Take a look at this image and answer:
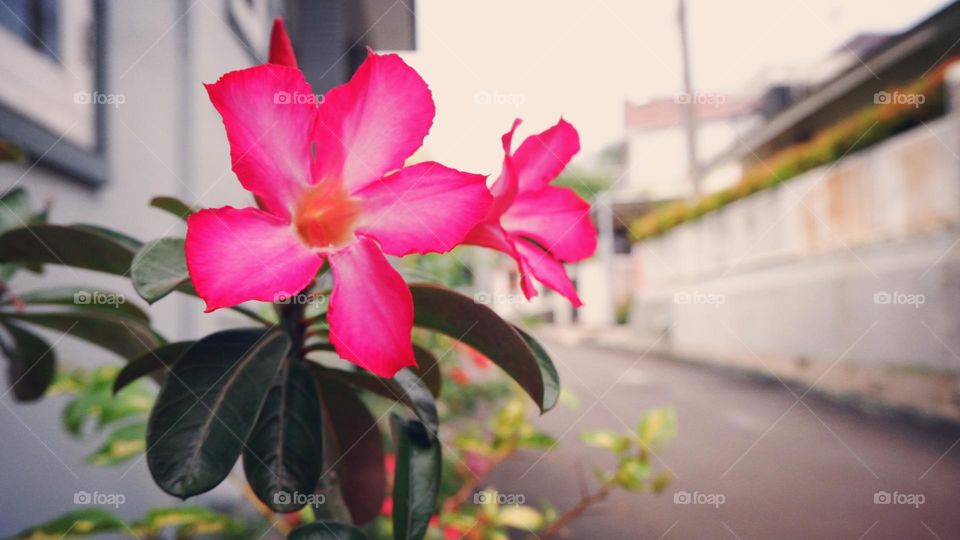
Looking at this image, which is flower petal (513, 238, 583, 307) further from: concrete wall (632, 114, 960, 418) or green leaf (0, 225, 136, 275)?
concrete wall (632, 114, 960, 418)

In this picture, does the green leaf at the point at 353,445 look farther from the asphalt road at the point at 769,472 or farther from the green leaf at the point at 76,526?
the asphalt road at the point at 769,472

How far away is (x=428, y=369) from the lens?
0.64 meters

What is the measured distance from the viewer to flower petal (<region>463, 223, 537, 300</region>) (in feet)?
1.55

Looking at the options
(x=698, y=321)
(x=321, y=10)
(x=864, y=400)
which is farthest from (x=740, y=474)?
(x=698, y=321)

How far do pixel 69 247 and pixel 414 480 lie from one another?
38 centimetres

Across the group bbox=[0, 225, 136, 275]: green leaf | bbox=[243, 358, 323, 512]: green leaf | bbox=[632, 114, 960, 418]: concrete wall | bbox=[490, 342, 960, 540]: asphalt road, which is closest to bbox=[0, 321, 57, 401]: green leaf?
bbox=[0, 225, 136, 275]: green leaf

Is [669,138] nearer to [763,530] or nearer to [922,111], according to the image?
[922,111]

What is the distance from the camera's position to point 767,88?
14.2 m

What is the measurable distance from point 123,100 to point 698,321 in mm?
7478

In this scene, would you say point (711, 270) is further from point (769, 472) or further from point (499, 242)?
point (499, 242)

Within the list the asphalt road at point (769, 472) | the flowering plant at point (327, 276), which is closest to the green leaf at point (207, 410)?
the flowering plant at point (327, 276)

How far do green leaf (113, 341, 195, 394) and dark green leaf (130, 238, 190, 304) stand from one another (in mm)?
102

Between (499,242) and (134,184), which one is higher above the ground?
(134,184)

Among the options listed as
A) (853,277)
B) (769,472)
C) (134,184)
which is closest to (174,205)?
(134,184)
